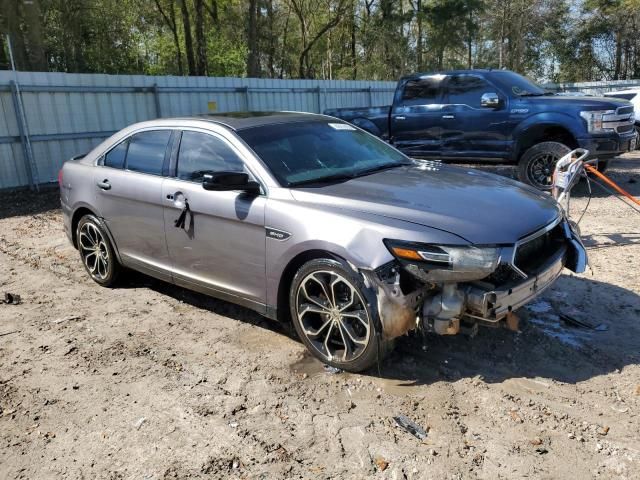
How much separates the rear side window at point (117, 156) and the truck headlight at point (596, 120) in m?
6.78

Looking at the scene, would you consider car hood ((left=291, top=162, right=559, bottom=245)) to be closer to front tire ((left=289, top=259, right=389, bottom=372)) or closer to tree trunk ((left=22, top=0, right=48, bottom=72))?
front tire ((left=289, top=259, right=389, bottom=372))

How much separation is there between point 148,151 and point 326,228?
7.24 ft

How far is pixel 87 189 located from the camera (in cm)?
542

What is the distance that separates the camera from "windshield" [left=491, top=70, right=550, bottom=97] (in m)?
9.40

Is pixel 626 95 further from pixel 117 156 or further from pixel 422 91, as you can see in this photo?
pixel 117 156

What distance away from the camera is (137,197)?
15.8ft

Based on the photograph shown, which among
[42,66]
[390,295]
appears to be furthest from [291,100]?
[390,295]

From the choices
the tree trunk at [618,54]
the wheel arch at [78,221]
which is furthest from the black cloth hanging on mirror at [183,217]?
the tree trunk at [618,54]

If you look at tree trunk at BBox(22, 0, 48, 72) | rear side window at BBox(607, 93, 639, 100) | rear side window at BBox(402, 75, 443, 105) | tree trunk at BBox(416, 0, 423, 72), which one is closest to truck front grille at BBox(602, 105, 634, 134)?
rear side window at BBox(402, 75, 443, 105)

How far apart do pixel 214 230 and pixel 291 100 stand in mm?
12770

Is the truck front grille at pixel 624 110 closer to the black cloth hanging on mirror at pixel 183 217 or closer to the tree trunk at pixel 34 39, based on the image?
the black cloth hanging on mirror at pixel 183 217

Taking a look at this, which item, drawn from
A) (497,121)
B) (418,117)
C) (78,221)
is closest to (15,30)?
(418,117)

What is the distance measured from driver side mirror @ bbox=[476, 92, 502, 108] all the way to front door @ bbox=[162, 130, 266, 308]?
6.22 meters

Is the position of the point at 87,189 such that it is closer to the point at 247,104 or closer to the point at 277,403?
the point at 277,403
